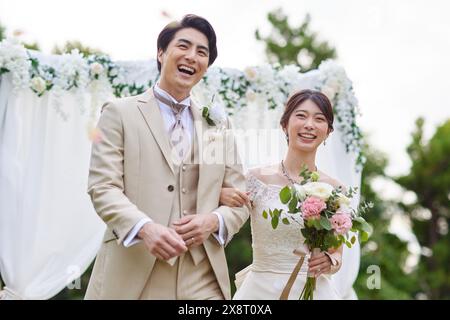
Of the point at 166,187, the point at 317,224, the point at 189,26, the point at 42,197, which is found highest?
the point at 189,26

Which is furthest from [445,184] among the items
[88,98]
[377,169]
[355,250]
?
[88,98]

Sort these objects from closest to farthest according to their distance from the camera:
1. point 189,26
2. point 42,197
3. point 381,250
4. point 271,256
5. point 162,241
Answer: point 162,241, point 189,26, point 271,256, point 42,197, point 381,250

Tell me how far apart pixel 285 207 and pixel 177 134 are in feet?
4.63

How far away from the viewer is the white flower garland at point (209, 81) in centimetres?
659

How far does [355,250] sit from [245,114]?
1872 mm

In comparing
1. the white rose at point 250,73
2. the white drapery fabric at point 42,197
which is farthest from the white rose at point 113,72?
the white rose at point 250,73

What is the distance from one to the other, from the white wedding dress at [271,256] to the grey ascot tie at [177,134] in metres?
1.29

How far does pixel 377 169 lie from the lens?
20188 mm

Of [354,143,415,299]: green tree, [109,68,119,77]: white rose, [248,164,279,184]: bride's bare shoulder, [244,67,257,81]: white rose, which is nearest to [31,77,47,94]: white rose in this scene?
[109,68,119,77]: white rose

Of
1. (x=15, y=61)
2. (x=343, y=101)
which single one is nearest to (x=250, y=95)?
(x=343, y=101)

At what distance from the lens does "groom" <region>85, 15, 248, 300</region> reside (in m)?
2.93

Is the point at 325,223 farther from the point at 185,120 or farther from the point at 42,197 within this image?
the point at 42,197

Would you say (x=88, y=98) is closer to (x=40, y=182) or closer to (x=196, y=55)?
(x=40, y=182)

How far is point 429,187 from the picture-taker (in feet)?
72.5
